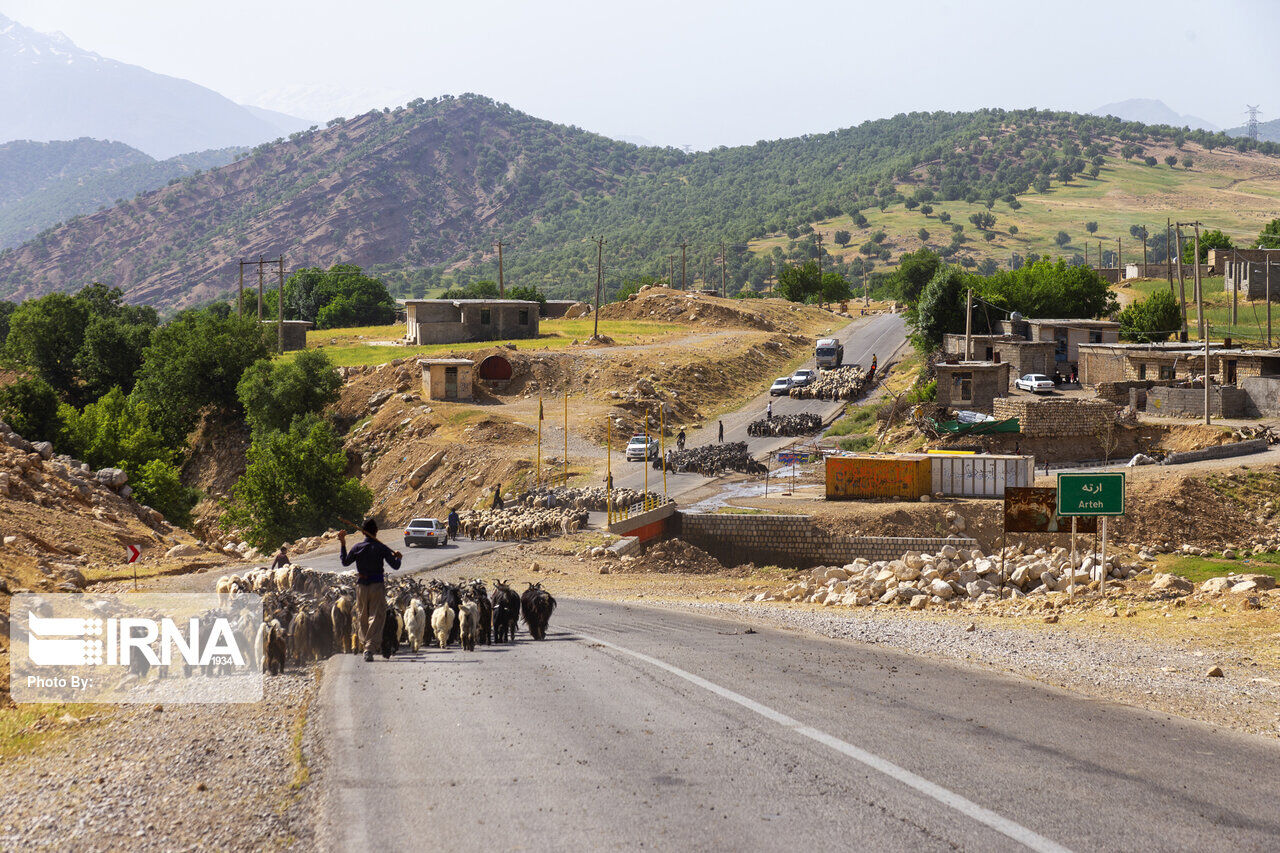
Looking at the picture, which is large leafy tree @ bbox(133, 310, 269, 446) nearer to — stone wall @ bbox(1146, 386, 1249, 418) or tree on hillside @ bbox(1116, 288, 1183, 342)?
stone wall @ bbox(1146, 386, 1249, 418)

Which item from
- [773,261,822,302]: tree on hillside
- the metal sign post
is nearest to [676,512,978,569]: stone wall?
the metal sign post

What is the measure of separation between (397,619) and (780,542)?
26.4 m

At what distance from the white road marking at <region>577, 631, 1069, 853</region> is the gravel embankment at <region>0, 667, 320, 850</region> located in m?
4.97

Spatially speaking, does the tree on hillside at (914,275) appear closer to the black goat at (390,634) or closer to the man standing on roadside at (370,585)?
the black goat at (390,634)

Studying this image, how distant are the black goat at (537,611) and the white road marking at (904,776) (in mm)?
5377

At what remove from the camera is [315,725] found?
40.9 feet

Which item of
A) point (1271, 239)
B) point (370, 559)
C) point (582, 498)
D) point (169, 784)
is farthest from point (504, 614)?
point (1271, 239)

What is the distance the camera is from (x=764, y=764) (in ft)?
34.4

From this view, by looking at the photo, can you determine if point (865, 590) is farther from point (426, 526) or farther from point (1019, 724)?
point (426, 526)

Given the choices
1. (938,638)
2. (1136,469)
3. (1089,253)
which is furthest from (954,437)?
(1089,253)

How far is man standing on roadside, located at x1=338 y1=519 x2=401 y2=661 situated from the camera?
53.0 feet

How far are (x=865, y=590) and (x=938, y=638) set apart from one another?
8.22 metres

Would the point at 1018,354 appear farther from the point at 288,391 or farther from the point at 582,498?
the point at 288,391

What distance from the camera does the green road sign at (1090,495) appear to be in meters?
25.4
